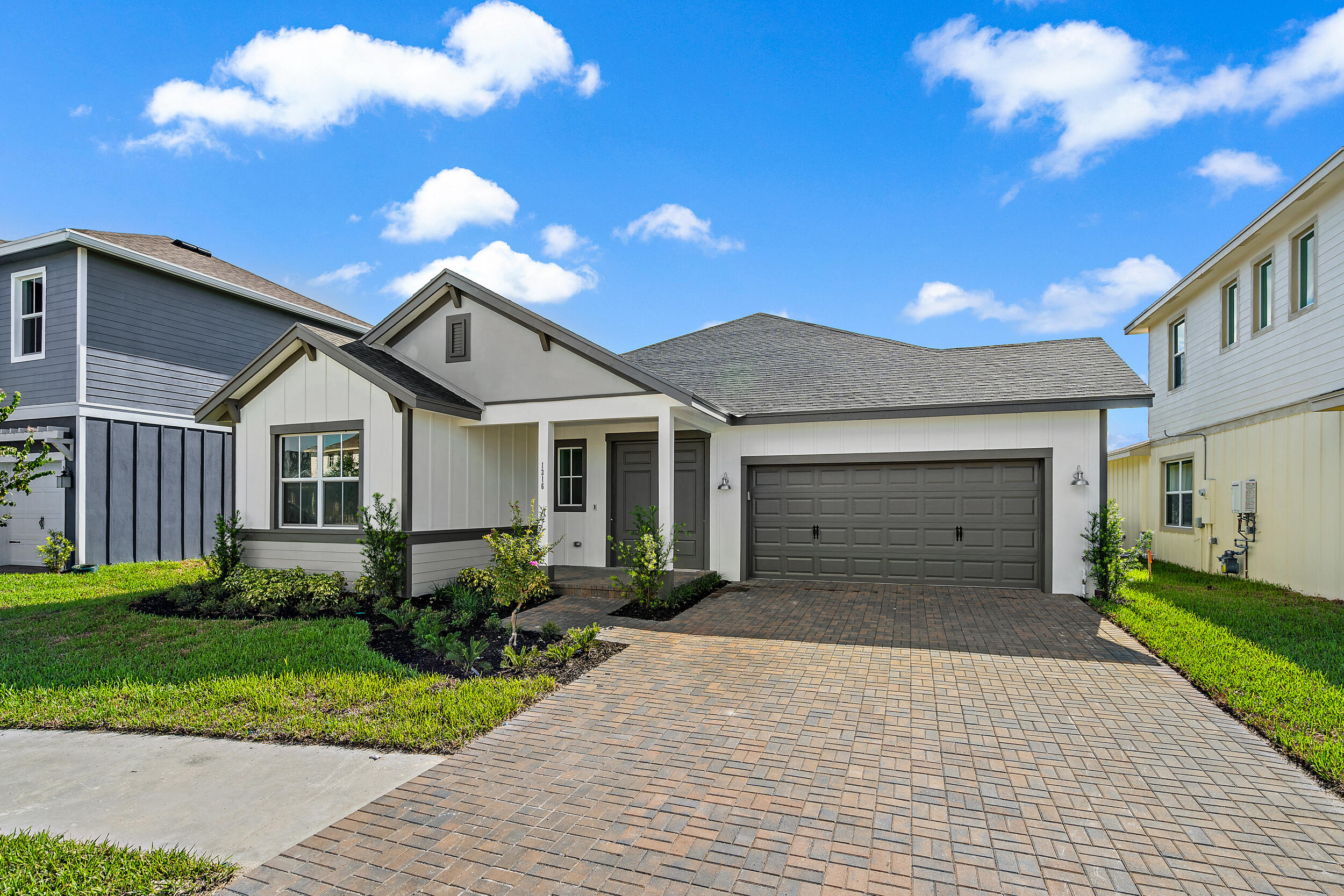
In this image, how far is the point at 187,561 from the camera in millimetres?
13977

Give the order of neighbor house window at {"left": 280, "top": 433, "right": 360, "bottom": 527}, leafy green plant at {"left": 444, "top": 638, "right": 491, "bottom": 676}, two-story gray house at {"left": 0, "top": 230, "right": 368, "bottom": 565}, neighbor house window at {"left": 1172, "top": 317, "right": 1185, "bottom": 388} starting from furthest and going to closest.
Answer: neighbor house window at {"left": 1172, "top": 317, "right": 1185, "bottom": 388}, two-story gray house at {"left": 0, "top": 230, "right": 368, "bottom": 565}, neighbor house window at {"left": 280, "top": 433, "right": 360, "bottom": 527}, leafy green plant at {"left": 444, "top": 638, "right": 491, "bottom": 676}

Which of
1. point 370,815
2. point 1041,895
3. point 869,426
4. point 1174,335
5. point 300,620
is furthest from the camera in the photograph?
point 1174,335

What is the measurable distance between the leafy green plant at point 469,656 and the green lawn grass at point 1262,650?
19.9 feet

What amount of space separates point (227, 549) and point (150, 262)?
6974mm

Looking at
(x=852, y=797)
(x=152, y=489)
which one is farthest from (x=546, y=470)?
(x=152, y=489)

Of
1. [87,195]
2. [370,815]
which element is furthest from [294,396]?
[87,195]

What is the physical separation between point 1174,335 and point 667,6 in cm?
1358

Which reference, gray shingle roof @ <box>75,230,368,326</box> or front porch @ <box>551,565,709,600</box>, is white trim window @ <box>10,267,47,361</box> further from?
front porch @ <box>551,565,709,600</box>

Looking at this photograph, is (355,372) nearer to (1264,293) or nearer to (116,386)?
(116,386)

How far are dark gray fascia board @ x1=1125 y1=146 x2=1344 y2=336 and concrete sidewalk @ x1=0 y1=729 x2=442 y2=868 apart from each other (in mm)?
13105

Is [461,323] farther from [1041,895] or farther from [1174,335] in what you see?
[1174,335]

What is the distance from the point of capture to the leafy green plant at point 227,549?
10.4 m

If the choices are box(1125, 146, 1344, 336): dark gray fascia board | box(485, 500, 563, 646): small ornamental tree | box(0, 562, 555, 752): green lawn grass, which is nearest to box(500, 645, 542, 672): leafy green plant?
box(0, 562, 555, 752): green lawn grass

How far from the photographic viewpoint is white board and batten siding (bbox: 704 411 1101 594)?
9961 mm
